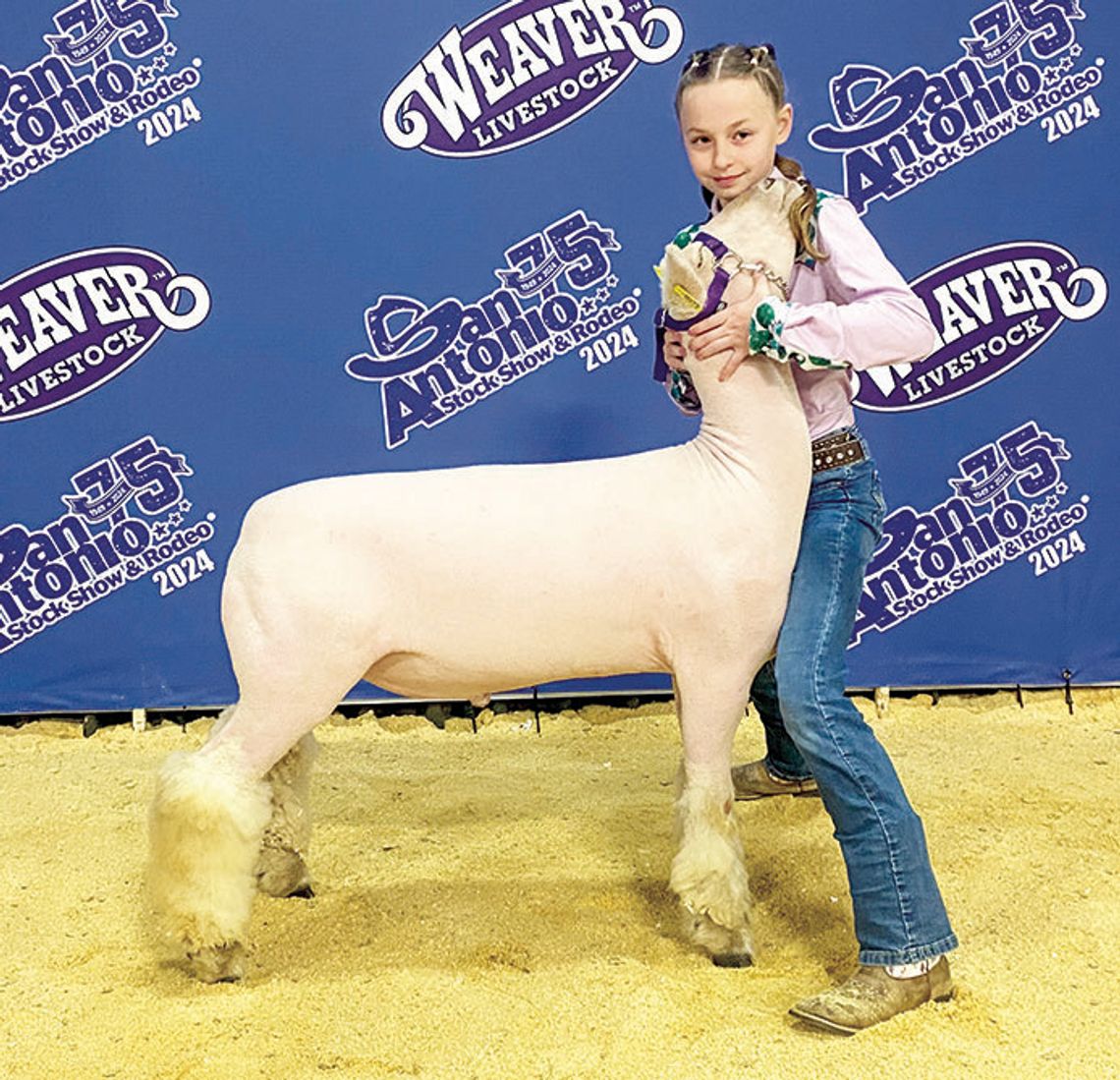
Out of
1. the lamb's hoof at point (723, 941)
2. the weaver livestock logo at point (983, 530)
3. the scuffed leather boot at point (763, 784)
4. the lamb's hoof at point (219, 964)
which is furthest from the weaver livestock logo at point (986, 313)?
the lamb's hoof at point (219, 964)

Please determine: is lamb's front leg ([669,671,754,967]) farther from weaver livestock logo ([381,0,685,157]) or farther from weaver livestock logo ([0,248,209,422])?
weaver livestock logo ([0,248,209,422])

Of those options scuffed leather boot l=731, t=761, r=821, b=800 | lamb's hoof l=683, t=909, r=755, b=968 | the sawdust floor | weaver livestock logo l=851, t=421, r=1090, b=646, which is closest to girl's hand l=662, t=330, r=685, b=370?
lamb's hoof l=683, t=909, r=755, b=968

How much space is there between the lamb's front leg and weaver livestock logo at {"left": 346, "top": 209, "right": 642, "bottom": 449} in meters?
1.54

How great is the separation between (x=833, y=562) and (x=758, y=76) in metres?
0.82

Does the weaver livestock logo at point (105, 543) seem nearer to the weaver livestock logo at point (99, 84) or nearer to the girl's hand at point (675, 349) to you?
the weaver livestock logo at point (99, 84)

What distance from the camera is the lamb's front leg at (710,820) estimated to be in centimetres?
241

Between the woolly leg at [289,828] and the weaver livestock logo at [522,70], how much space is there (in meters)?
1.77

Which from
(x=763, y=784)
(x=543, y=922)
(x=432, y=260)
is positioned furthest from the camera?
(x=432, y=260)

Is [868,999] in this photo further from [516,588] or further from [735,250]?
[735,250]

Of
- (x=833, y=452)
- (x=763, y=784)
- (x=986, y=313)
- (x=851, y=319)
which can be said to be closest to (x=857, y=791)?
(x=833, y=452)

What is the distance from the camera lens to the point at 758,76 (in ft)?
7.27

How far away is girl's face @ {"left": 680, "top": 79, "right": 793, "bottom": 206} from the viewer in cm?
220

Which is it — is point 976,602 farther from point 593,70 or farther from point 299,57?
point 299,57

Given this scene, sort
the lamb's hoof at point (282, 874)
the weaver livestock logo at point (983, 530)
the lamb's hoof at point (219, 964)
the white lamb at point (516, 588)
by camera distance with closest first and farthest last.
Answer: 1. the white lamb at point (516, 588)
2. the lamb's hoof at point (219, 964)
3. the lamb's hoof at point (282, 874)
4. the weaver livestock logo at point (983, 530)
